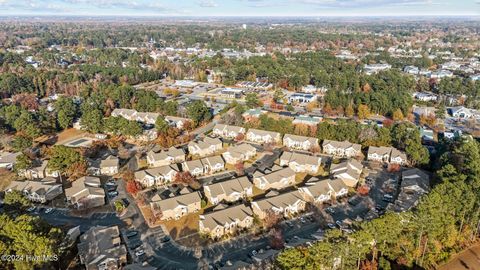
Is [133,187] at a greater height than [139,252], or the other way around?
[133,187]

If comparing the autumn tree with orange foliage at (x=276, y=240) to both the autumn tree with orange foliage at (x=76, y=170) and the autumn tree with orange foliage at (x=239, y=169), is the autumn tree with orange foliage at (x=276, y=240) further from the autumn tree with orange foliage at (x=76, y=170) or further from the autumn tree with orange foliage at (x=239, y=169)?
the autumn tree with orange foliage at (x=76, y=170)

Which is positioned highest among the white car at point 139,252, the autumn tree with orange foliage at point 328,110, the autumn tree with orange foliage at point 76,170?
the autumn tree with orange foliage at point 328,110

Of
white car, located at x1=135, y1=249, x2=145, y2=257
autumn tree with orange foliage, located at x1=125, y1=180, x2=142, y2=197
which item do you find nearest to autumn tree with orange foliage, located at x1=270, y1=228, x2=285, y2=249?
white car, located at x1=135, y1=249, x2=145, y2=257

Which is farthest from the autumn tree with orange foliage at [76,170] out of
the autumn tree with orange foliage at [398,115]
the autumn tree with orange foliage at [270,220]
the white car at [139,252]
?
the autumn tree with orange foliage at [398,115]

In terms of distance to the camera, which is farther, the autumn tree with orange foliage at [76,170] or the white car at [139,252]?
the autumn tree with orange foliage at [76,170]

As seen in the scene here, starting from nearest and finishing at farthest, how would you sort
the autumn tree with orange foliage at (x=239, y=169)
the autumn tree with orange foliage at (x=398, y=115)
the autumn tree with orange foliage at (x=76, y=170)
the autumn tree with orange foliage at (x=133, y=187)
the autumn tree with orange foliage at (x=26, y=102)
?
the autumn tree with orange foliage at (x=133, y=187)
the autumn tree with orange foliage at (x=76, y=170)
the autumn tree with orange foliage at (x=239, y=169)
the autumn tree with orange foliage at (x=398, y=115)
the autumn tree with orange foliage at (x=26, y=102)

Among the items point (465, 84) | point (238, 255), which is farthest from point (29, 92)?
point (465, 84)

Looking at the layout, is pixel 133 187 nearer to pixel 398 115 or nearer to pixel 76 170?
pixel 76 170

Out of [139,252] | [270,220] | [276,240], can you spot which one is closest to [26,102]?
[139,252]

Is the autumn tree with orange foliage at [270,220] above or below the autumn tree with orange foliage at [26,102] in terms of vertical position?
below

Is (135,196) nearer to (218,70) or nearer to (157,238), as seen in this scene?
(157,238)

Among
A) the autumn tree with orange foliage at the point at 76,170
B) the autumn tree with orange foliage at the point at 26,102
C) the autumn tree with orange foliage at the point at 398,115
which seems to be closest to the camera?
the autumn tree with orange foliage at the point at 76,170
